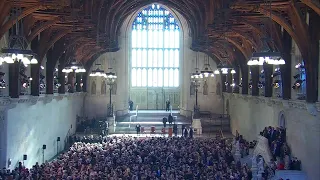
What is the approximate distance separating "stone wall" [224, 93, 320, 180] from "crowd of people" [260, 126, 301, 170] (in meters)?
0.38

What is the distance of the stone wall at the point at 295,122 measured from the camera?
2328 cm

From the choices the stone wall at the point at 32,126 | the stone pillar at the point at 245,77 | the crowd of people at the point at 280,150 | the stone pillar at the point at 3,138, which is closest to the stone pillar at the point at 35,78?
the stone wall at the point at 32,126

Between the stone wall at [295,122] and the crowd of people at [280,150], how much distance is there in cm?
38

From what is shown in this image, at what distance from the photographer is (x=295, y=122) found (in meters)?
27.4

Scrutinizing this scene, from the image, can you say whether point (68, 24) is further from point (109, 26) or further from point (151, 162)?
point (109, 26)

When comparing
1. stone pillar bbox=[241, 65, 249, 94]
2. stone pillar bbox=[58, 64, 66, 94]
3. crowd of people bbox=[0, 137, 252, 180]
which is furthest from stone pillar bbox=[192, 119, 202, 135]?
stone pillar bbox=[58, 64, 66, 94]

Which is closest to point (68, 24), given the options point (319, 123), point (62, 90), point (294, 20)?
point (62, 90)

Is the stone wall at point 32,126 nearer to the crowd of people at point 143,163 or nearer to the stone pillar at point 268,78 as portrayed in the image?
the crowd of people at point 143,163

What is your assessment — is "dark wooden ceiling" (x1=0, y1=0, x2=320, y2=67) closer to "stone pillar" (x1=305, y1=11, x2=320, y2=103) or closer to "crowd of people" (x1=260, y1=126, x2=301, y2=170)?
"stone pillar" (x1=305, y1=11, x2=320, y2=103)

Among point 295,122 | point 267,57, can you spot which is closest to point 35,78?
point 295,122

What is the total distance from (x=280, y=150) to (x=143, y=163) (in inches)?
303

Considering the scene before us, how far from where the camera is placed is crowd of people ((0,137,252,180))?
2272 cm

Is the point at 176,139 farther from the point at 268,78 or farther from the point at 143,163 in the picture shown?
the point at 143,163

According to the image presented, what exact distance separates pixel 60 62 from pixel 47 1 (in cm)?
2037
